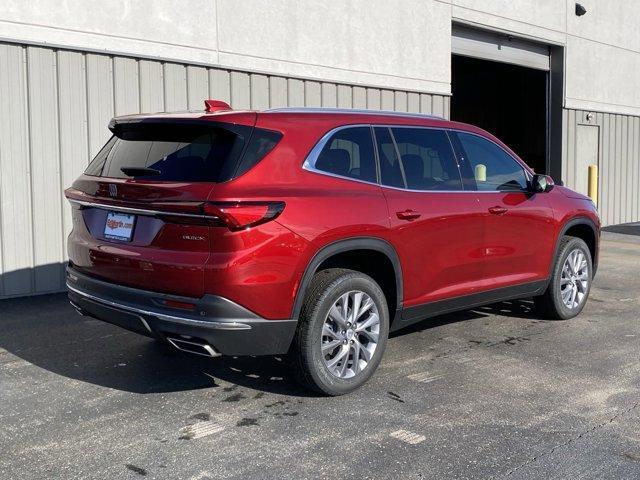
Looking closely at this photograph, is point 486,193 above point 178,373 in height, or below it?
above

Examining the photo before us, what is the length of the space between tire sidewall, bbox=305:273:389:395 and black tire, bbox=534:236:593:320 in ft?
7.73

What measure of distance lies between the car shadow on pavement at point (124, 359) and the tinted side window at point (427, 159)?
1504mm

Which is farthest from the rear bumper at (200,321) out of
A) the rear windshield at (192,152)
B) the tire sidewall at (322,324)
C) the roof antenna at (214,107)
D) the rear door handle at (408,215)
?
the roof antenna at (214,107)

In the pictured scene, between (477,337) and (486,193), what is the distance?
1.25 m

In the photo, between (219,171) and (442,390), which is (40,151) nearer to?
(219,171)

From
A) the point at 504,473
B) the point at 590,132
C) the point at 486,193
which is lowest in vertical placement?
the point at 504,473

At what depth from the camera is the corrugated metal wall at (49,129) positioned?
774 centimetres

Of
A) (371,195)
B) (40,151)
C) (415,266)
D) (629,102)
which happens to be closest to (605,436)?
(415,266)

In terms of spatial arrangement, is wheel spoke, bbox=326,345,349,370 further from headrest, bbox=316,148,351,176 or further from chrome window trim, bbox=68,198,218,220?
chrome window trim, bbox=68,198,218,220

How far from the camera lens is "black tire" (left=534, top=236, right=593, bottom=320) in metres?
6.78

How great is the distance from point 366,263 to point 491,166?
5.55 feet

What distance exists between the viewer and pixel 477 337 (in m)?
6.38

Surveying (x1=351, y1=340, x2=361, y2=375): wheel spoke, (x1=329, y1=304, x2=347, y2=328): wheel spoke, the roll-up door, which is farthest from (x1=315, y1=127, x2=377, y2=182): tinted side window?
the roll-up door

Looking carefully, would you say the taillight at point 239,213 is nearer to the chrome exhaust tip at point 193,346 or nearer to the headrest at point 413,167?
the chrome exhaust tip at point 193,346
